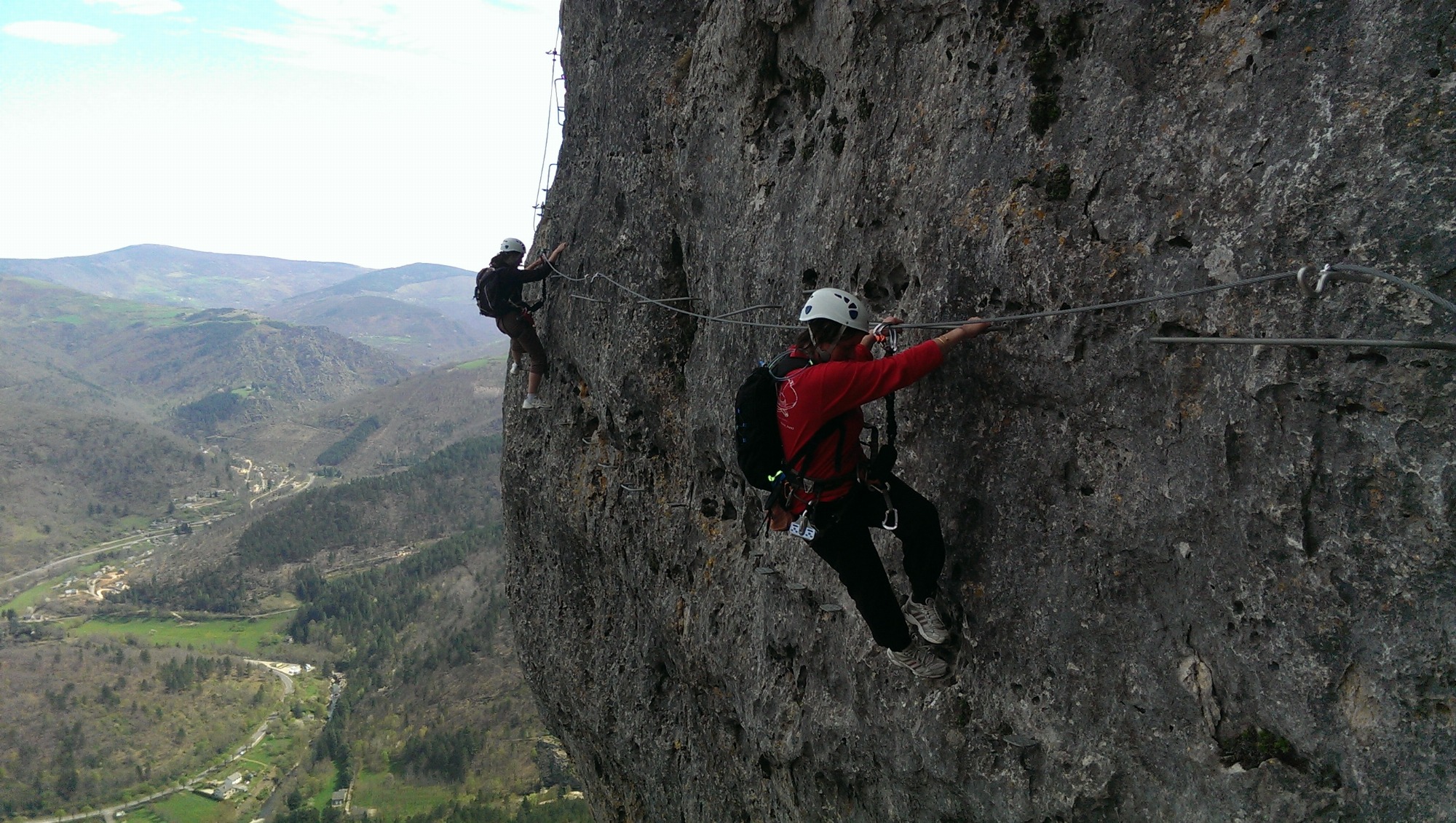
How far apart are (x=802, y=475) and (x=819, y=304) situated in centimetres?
112

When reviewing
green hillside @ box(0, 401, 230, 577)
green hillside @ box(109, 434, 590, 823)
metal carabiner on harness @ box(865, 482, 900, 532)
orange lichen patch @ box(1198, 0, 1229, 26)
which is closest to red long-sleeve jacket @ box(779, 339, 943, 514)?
metal carabiner on harness @ box(865, 482, 900, 532)

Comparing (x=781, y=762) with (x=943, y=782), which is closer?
(x=943, y=782)

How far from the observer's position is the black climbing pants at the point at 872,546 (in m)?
5.64

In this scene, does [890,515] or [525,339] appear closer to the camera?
[890,515]

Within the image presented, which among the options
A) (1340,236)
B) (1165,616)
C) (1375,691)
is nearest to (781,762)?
(1165,616)

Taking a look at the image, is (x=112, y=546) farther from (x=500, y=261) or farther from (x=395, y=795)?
(x=500, y=261)

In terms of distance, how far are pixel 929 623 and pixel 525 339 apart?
27.6 feet

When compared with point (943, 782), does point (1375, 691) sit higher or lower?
higher

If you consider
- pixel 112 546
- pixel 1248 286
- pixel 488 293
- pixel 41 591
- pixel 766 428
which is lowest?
pixel 41 591

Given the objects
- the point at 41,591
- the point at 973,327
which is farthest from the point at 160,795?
the point at 973,327

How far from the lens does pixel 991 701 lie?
18.7ft

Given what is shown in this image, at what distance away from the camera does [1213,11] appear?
4457 mm

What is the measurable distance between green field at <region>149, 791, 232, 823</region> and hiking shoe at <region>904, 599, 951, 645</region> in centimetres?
9448

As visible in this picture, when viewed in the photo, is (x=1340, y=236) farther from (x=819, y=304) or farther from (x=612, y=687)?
(x=612, y=687)
